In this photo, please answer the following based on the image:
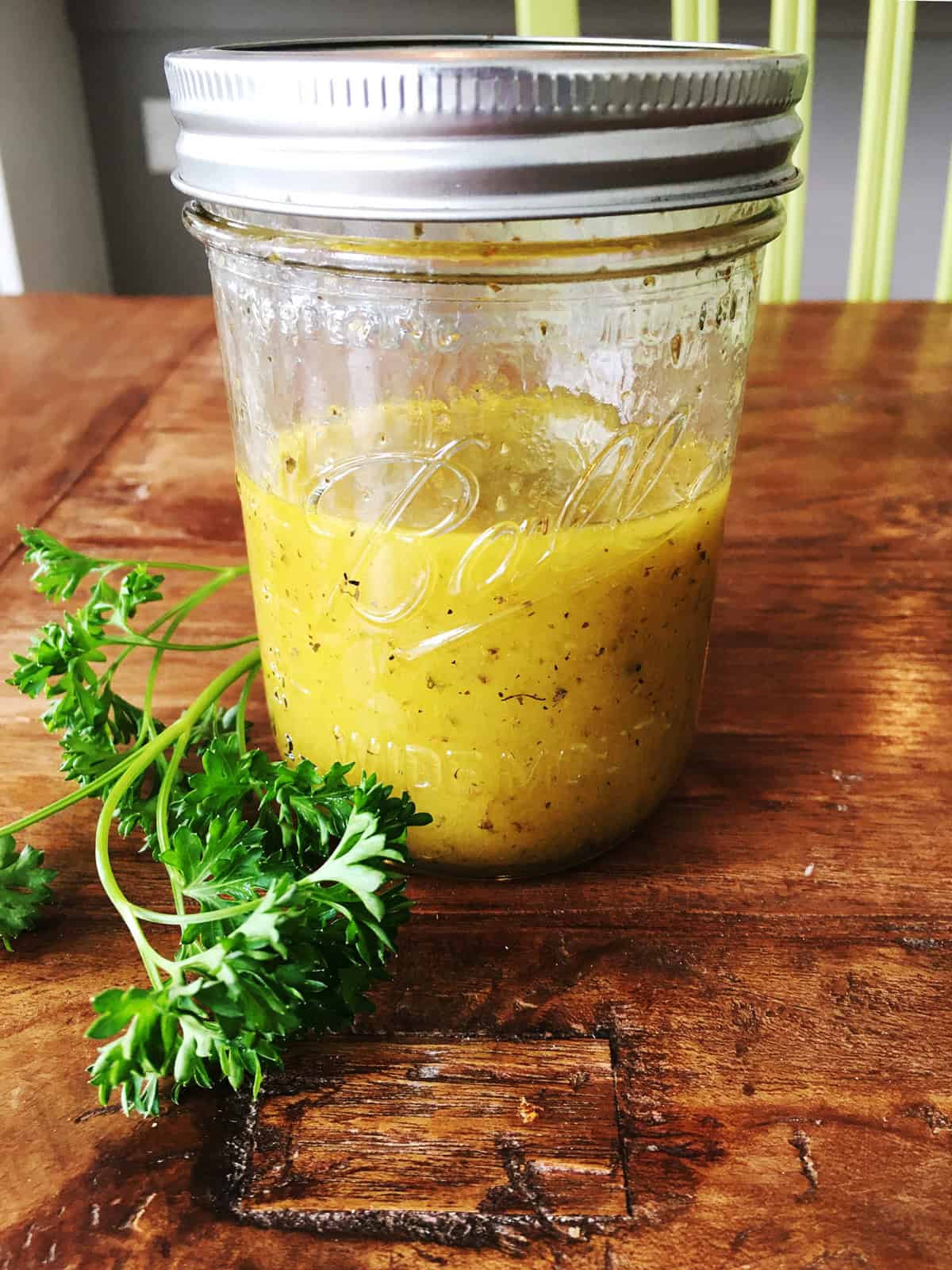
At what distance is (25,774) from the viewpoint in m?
0.61

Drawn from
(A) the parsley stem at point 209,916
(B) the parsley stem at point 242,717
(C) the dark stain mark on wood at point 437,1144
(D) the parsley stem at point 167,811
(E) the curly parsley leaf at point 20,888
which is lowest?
(C) the dark stain mark on wood at point 437,1144

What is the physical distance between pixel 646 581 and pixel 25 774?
0.35 m

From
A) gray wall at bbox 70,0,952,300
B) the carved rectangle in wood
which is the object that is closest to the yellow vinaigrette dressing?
the carved rectangle in wood

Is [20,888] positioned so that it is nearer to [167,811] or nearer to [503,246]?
[167,811]

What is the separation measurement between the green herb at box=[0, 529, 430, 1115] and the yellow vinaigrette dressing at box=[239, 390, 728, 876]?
0.14 feet

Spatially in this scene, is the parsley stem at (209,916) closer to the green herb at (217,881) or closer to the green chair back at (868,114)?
the green herb at (217,881)

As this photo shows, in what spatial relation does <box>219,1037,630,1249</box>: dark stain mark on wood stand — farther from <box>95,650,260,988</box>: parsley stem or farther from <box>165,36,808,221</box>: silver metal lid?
<box>165,36,808,221</box>: silver metal lid

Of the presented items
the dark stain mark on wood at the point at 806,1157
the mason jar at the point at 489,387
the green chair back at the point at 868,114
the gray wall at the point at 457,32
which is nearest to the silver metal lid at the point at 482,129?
the mason jar at the point at 489,387

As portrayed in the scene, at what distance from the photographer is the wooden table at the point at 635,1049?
0.38 metres

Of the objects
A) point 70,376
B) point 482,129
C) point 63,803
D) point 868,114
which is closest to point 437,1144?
point 63,803

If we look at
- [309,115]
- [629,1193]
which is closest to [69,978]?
[629,1193]

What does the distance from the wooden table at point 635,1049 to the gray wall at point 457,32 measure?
1828 millimetres

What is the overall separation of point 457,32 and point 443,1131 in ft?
7.49

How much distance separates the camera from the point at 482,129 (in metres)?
0.35
